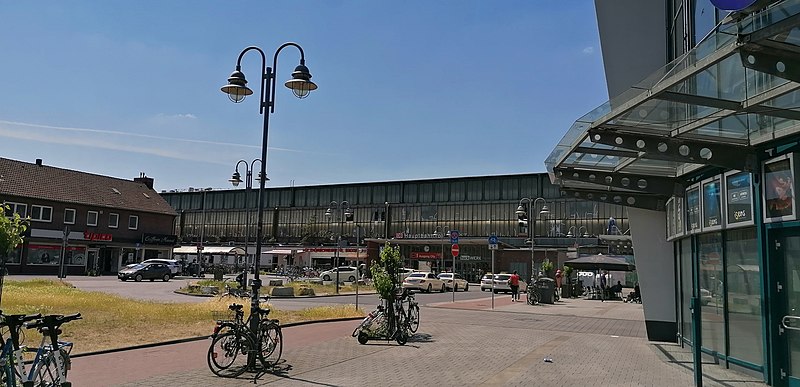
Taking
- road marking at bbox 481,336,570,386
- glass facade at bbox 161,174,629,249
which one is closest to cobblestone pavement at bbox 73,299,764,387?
road marking at bbox 481,336,570,386

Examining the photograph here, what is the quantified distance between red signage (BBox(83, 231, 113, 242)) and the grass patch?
3133 cm

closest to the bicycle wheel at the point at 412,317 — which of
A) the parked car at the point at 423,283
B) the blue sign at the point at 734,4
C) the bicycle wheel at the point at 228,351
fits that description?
the bicycle wheel at the point at 228,351

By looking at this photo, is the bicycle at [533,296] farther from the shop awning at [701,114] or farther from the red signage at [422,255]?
the red signage at [422,255]

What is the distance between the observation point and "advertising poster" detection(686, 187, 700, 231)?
1264 cm

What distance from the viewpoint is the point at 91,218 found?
57000mm

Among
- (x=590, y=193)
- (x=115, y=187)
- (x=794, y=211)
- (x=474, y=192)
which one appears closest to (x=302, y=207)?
(x=474, y=192)

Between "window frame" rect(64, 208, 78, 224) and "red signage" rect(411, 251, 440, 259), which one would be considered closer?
"window frame" rect(64, 208, 78, 224)

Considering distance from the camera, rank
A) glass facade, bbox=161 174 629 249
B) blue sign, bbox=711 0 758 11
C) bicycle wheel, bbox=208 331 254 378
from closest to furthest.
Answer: blue sign, bbox=711 0 758 11
bicycle wheel, bbox=208 331 254 378
glass facade, bbox=161 174 629 249

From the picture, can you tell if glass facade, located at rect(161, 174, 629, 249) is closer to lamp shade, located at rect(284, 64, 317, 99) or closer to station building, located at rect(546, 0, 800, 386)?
station building, located at rect(546, 0, 800, 386)

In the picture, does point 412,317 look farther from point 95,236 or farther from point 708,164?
point 95,236

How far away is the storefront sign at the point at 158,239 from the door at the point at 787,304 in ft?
199

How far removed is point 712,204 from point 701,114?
123 inches

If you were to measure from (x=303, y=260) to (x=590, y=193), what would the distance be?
66.8 meters

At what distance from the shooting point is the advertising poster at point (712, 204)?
11.5 m
